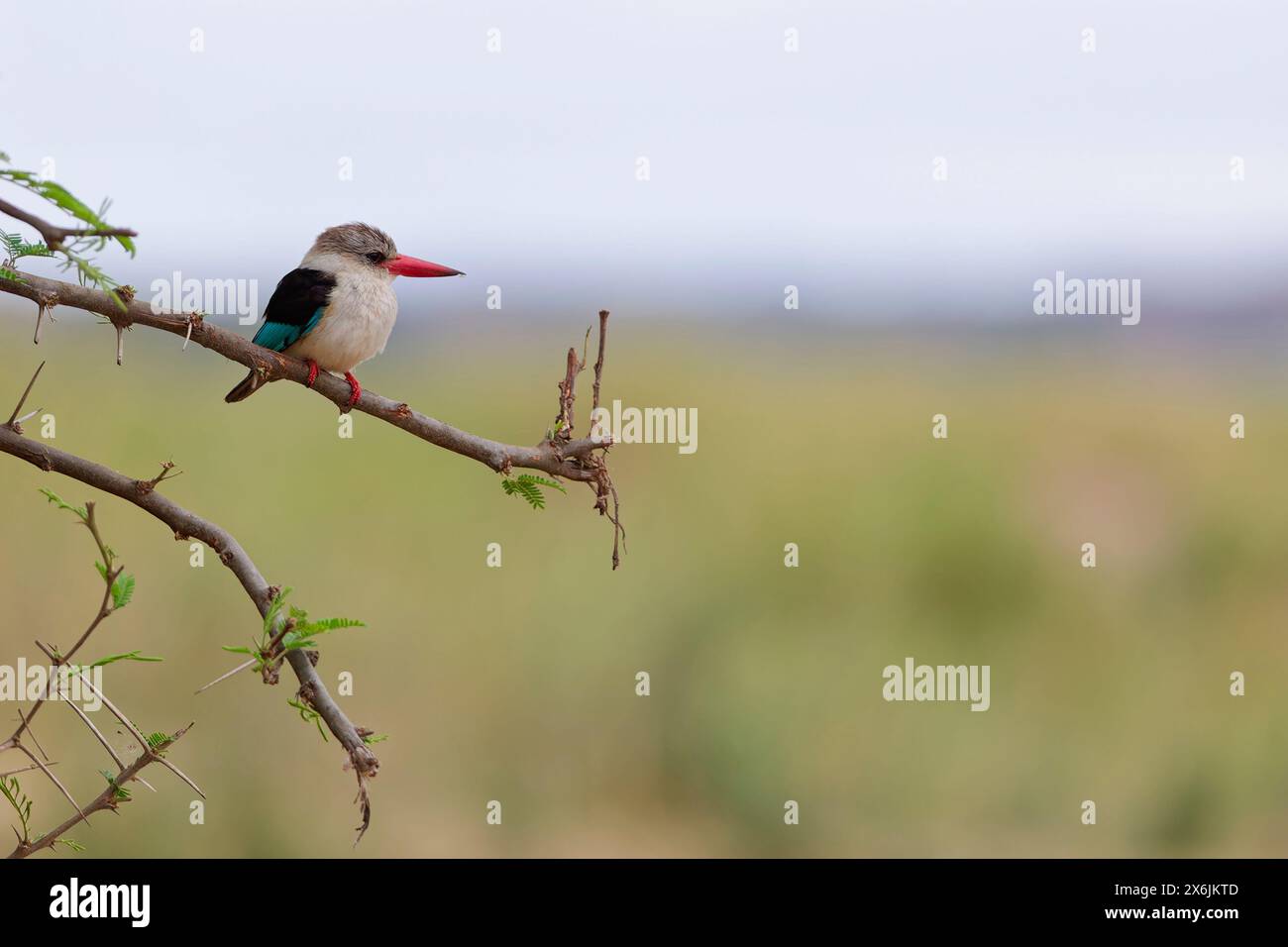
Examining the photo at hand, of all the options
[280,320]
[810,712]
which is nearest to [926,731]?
[810,712]

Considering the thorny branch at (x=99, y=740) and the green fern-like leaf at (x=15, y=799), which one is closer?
the thorny branch at (x=99, y=740)

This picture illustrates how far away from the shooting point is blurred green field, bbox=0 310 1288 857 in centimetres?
1112

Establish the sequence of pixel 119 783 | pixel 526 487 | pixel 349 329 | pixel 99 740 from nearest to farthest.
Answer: pixel 99 740 < pixel 119 783 < pixel 526 487 < pixel 349 329

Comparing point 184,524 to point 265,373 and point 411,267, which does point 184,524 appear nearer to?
point 265,373

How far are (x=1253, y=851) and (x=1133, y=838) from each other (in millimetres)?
1117

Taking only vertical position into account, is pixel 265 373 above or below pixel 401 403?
above

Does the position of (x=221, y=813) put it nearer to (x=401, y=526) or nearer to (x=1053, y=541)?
(x=401, y=526)

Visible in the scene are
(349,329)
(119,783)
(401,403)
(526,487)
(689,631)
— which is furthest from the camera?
(689,631)

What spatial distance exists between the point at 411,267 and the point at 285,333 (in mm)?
579

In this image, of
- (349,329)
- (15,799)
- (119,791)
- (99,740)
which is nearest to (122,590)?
(99,740)

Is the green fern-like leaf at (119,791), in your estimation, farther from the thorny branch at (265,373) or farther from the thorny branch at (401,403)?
the thorny branch at (401,403)

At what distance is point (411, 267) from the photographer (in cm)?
508

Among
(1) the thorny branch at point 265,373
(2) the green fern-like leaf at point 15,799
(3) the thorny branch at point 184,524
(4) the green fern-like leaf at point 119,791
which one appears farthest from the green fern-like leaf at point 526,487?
(2) the green fern-like leaf at point 15,799

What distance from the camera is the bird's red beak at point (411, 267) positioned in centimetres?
458
